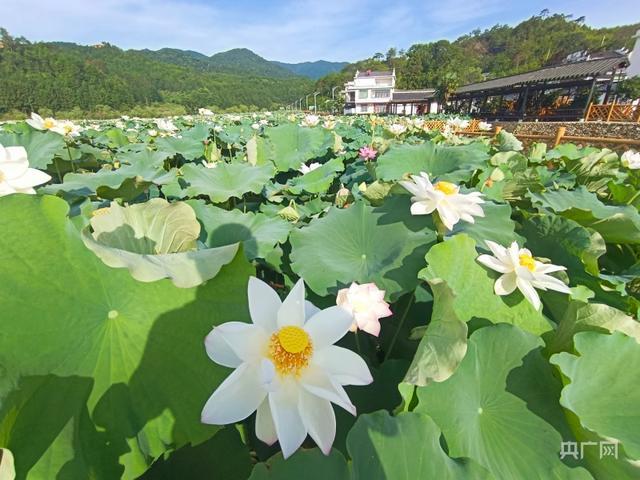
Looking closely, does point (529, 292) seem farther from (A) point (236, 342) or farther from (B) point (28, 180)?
(B) point (28, 180)

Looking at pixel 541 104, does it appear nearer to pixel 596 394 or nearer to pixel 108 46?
pixel 596 394

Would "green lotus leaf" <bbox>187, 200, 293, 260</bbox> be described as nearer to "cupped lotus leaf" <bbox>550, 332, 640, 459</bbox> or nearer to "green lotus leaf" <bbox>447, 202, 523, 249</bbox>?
"green lotus leaf" <bbox>447, 202, 523, 249</bbox>

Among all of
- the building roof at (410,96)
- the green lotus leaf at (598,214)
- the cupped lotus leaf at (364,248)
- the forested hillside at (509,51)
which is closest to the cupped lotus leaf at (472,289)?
the cupped lotus leaf at (364,248)

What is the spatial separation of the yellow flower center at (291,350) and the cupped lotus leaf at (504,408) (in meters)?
0.27

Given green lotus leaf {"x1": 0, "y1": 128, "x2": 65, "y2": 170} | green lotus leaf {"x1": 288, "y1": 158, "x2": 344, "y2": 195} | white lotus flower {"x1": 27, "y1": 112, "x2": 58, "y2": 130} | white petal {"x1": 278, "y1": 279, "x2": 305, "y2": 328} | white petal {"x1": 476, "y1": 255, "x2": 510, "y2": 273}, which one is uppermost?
white lotus flower {"x1": 27, "y1": 112, "x2": 58, "y2": 130}

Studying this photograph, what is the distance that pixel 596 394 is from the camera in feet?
2.36

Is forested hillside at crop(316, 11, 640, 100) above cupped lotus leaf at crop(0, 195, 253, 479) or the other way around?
above

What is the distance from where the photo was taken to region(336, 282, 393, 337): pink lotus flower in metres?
0.74

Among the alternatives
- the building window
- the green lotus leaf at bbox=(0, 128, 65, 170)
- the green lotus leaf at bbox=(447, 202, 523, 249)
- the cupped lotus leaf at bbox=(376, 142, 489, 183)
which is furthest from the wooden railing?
the building window

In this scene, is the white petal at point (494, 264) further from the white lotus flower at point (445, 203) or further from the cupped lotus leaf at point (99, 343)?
the cupped lotus leaf at point (99, 343)

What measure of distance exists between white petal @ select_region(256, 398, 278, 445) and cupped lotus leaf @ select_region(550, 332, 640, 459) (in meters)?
0.55

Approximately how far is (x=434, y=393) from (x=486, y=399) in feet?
0.49

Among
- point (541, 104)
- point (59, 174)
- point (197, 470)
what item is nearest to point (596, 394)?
point (197, 470)

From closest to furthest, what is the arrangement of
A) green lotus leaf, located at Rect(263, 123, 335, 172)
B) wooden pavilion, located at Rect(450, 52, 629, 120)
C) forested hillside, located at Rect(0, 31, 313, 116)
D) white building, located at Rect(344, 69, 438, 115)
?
green lotus leaf, located at Rect(263, 123, 335, 172) < wooden pavilion, located at Rect(450, 52, 629, 120) < forested hillside, located at Rect(0, 31, 313, 116) < white building, located at Rect(344, 69, 438, 115)
